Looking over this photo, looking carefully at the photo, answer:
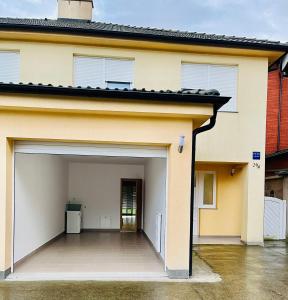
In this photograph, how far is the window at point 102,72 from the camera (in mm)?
11156

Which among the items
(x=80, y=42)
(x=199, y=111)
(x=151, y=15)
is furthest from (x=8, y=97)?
(x=151, y=15)

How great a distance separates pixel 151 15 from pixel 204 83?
24.2m

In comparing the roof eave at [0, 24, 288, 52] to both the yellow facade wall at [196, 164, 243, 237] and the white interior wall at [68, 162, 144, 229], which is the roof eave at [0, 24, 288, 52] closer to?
the yellow facade wall at [196, 164, 243, 237]

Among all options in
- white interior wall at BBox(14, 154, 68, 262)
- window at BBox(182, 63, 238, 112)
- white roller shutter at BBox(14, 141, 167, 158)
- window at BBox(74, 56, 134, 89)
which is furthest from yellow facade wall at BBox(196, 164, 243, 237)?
white interior wall at BBox(14, 154, 68, 262)

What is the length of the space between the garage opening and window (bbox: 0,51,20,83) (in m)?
3.02

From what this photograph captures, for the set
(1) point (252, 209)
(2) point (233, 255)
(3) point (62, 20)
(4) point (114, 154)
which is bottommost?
(2) point (233, 255)

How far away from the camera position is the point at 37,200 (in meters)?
9.41

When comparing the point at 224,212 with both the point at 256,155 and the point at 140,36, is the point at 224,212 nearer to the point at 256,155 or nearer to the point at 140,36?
the point at 256,155

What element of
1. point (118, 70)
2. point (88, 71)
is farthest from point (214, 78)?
point (88, 71)

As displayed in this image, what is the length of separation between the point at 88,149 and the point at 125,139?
902mm

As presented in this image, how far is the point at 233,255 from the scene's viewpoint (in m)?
9.59

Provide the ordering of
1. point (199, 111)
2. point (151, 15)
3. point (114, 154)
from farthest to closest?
1. point (151, 15)
2. point (114, 154)
3. point (199, 111)

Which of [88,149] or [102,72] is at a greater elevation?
[102,72]

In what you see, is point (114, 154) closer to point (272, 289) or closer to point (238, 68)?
point (272, 289)
